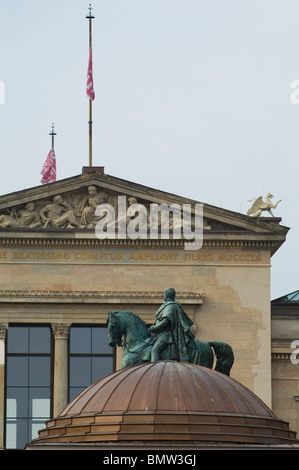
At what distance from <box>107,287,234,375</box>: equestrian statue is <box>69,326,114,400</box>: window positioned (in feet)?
69.0

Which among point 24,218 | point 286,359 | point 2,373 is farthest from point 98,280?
point 286,359

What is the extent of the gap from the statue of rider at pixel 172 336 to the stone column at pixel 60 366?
2139 cm

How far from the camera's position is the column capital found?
85.2 m

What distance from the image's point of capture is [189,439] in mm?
56000

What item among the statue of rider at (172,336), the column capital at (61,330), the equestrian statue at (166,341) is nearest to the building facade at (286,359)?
the column capital at (61,330)

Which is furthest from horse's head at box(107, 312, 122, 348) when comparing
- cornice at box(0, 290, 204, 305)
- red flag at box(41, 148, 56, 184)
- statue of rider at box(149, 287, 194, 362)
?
red flag at box(41, 148, 56, 184)

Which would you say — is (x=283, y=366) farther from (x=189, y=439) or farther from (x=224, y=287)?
(x=189, y=439)

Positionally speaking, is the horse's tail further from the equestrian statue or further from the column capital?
the column capital

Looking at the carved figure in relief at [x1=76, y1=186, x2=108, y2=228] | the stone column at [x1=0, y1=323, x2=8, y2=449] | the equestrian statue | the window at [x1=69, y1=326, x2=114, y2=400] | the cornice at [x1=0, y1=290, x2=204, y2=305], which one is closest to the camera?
the equestrian statue

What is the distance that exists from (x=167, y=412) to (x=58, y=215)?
3013 centimetres

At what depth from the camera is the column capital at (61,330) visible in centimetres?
8519

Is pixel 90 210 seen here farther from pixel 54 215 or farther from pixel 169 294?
pixel 169 294

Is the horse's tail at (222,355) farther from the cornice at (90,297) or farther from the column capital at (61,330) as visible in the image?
the column capital at (61,330)

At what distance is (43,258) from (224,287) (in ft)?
22.2
